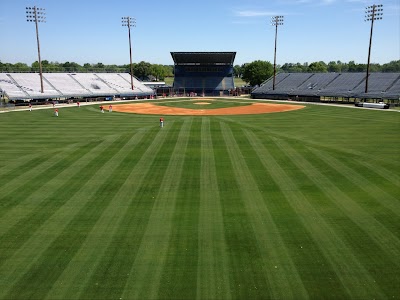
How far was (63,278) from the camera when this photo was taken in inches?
441

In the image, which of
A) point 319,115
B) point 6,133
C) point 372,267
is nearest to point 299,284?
point 372,267

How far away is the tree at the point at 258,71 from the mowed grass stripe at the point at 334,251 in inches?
3933

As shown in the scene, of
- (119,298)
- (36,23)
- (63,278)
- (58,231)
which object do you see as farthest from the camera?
(36,23)

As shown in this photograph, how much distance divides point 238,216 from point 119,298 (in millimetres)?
7192

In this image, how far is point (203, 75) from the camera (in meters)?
111

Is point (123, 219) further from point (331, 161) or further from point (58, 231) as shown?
point (331, 161)

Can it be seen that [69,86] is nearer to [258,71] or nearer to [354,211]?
[258,71]

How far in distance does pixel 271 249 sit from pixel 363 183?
10.4m

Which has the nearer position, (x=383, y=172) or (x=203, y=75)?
(x=383, y=172)

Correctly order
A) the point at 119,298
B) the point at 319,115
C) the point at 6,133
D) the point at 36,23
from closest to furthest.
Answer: the point at 119,298 < the point at 6,133 < the point at 319,115 < the point at 36,23

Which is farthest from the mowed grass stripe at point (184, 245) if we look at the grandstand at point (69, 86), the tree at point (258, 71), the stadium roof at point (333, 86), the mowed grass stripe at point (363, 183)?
the tree at point (258, 71)

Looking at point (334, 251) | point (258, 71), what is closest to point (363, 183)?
point (334, 251)

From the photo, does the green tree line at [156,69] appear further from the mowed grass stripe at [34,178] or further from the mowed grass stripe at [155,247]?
the mowed grass stripe at [155,247]

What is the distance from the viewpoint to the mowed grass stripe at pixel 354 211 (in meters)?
13.1
